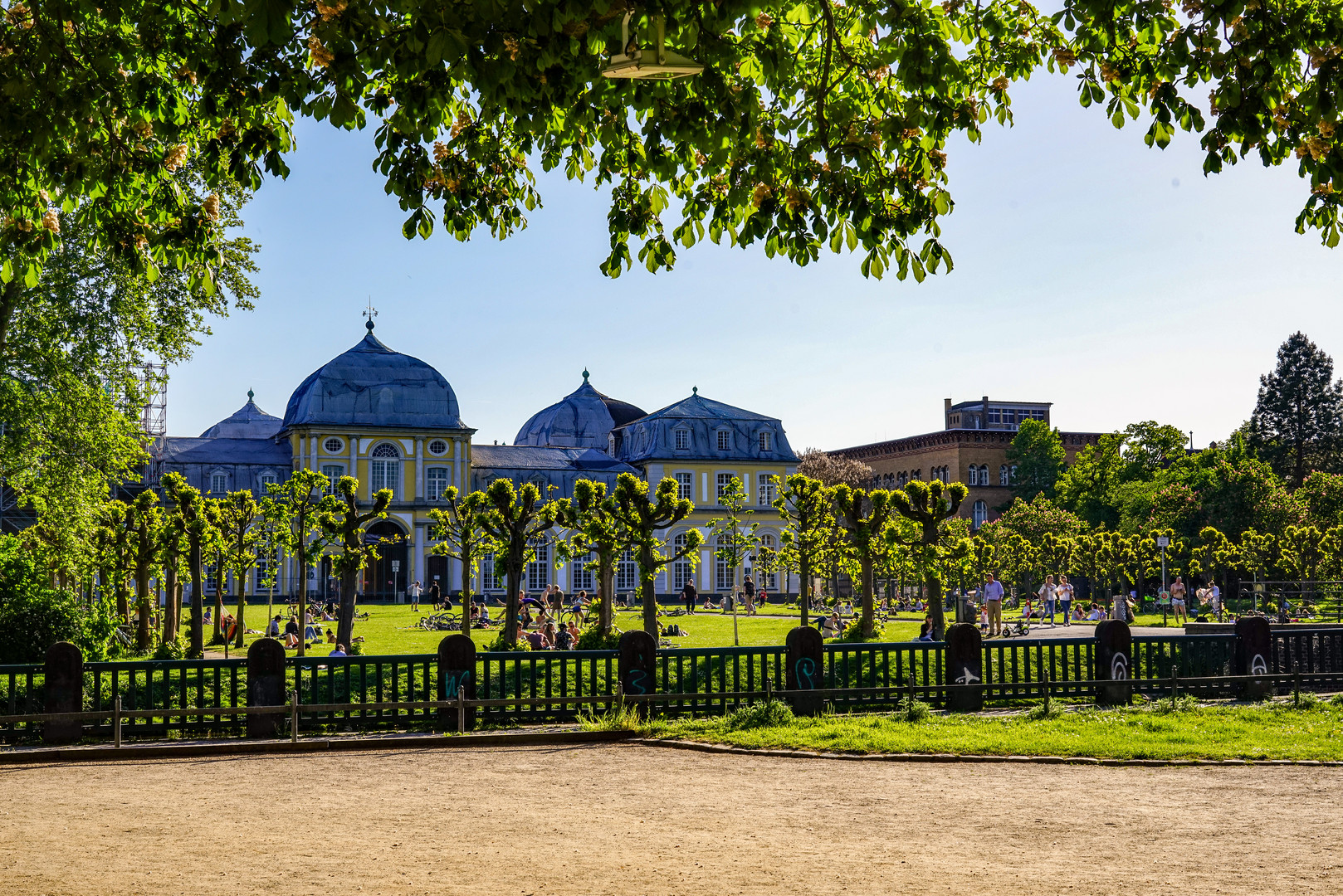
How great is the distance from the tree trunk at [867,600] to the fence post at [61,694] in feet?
65.2

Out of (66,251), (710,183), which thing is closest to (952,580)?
(66,251)

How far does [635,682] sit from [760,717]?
64.3 inches

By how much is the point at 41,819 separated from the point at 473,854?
12.0 feet

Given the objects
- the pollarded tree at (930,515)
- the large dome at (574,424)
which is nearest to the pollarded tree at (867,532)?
the pollarded tree at (930,515)

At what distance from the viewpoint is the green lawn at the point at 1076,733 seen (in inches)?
480

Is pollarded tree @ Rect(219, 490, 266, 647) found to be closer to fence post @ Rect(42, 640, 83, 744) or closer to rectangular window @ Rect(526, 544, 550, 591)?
fence post @ Rect(42, 640, 83, 744)

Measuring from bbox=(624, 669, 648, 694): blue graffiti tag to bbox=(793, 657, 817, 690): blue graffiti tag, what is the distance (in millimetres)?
1847

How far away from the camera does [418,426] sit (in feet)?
217

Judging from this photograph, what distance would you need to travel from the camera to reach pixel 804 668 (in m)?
15.3

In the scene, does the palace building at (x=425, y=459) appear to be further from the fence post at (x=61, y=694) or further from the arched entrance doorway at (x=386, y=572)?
the fence post at (x=61, y=694)

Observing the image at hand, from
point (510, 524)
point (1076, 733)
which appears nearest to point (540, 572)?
point (510, 524)

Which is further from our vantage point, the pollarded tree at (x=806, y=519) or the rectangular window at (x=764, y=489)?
the rectangular window at (x=764, y=489)

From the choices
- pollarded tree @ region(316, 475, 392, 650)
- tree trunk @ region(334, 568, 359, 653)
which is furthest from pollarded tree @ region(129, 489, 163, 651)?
tree trunk @ region(334, 568, 359, 653)

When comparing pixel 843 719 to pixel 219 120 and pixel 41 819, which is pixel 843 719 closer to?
pixel 41 819
